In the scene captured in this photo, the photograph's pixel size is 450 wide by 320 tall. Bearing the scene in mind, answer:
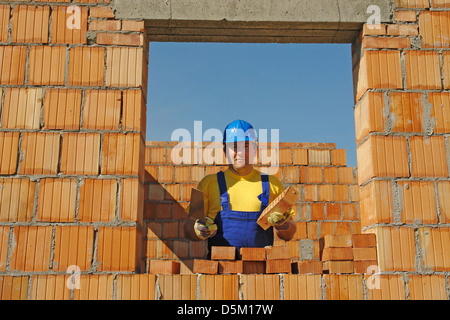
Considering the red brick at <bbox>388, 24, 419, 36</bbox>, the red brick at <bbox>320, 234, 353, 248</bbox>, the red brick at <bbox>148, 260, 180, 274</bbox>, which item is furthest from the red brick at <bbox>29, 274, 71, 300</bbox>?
the red brick at <bbox>388, 24, 419, 36</bbox>

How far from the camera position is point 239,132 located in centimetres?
410

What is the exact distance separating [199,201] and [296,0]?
1.76 meters

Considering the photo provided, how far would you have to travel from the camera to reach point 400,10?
3.76m

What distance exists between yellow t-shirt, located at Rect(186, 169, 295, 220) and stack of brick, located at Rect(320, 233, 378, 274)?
0.56 meters

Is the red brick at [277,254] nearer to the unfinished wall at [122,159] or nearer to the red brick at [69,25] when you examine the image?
the unfinished wall at [122,159]

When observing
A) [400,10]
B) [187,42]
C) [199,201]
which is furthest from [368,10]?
[199,201]

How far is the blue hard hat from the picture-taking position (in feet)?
13.4

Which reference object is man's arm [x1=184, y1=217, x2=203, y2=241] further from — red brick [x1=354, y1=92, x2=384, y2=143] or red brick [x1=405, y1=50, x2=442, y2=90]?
red brick [x1=405, y1=50, x2=442, y2=90]

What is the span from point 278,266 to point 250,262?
21 cm

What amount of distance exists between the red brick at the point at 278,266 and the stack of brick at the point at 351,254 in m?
0.31

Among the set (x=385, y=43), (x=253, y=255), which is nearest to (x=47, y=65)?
(x=253, y=255)
